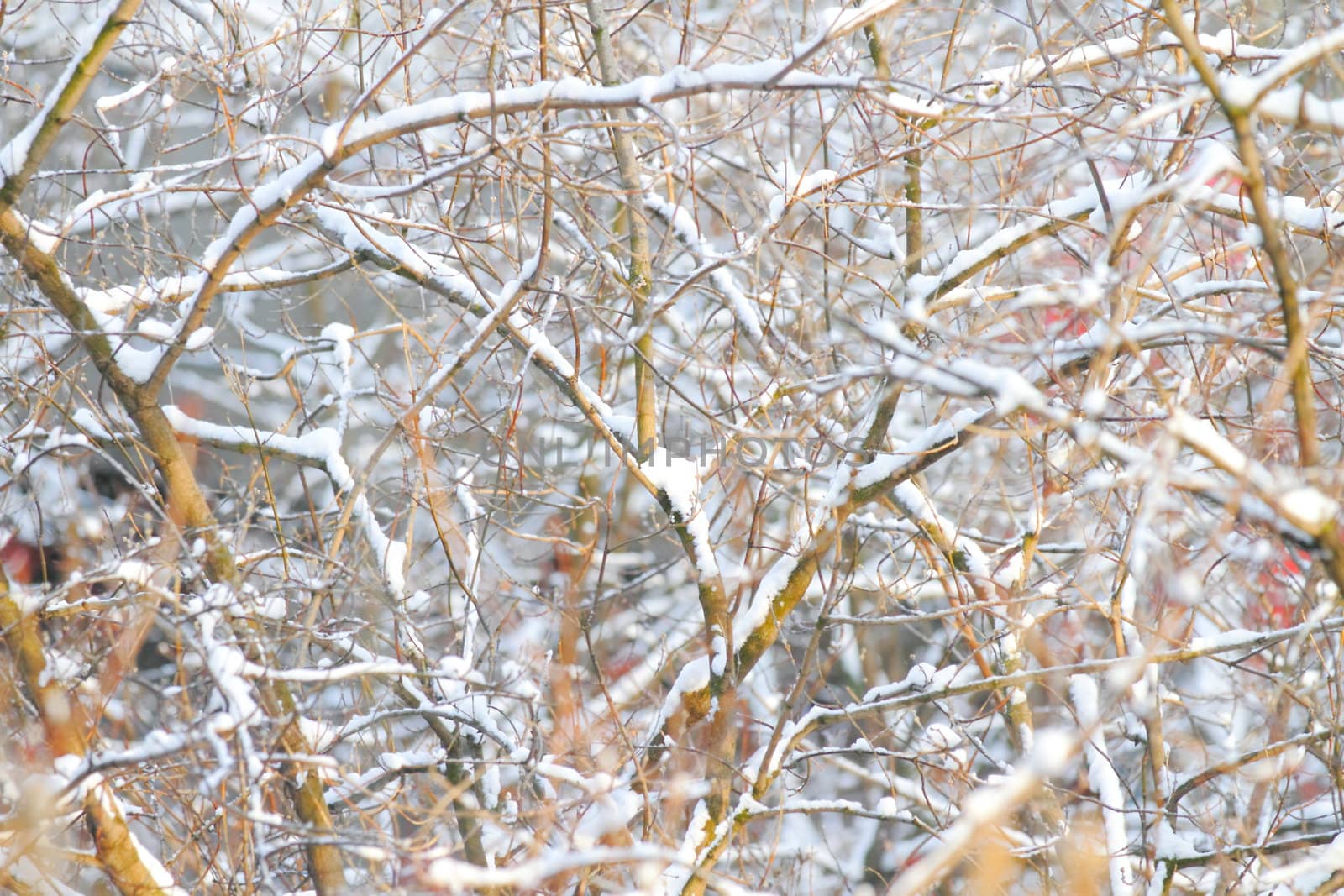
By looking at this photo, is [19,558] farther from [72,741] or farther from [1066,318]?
[1066,318]

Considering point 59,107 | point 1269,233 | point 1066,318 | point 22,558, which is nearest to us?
point 1269,233

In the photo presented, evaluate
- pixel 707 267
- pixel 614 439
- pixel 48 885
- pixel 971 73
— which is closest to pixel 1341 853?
pixel 707 267

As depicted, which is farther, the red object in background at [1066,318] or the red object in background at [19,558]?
the red object in background at [19,558]

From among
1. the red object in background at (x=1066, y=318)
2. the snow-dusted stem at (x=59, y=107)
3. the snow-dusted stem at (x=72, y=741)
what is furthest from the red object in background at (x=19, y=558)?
the red object in background at (x=1066, y=318)

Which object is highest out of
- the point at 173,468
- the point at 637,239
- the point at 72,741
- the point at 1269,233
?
the point at 637,239

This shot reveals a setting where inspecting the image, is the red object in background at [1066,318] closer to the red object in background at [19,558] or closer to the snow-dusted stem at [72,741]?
the snow-dusted stem at [72,741]

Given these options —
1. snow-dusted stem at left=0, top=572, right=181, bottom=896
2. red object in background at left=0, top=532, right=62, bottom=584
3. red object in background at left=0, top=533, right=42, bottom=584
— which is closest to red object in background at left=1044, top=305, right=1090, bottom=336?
snow-dusted stem at left=0, top=572, right=181, bottom=896

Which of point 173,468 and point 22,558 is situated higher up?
point 173,468

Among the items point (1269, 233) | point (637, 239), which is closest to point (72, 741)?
point (637, 239)

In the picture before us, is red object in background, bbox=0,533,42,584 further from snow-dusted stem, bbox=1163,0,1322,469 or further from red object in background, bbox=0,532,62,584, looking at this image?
snow-dusted stem, bbox=1163,0,1322,469

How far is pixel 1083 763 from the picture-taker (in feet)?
15.0

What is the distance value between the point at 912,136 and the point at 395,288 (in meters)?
4.13

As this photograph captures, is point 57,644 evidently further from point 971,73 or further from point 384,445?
point 971,73

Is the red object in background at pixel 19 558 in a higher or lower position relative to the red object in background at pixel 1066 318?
lower
